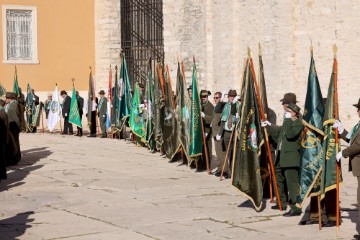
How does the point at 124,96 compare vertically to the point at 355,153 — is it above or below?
above

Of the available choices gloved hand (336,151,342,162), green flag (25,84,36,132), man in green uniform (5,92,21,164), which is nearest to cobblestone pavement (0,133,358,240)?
man in green uniform (5,92,21,164)

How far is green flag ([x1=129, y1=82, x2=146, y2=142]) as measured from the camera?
21.2 m

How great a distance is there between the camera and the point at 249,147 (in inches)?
472

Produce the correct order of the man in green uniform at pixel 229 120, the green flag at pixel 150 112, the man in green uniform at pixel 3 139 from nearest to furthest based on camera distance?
the man in green uniform at pixel 3 139, the man in green uniform at pixel 229 120, the green flag at pixel 150 112

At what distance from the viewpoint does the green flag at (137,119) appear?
21219mm

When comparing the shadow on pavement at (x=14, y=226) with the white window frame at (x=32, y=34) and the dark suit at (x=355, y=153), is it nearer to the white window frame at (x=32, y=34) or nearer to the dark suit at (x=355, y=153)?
the dark suit at (x=355, y=153)

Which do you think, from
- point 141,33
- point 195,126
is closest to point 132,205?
point 195,126

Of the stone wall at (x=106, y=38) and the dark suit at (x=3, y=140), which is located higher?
the stone wall at (x=106, y=38)

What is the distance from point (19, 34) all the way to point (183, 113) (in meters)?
16.1

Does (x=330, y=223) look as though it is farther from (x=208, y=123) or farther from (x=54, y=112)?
(x=54, y=112)

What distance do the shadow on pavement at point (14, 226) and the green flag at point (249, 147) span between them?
315cm

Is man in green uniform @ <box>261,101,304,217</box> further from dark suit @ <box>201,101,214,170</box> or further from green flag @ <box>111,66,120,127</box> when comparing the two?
green flag @ <box>111,66,120,127</box>

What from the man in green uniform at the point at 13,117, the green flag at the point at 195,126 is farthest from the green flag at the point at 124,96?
the green flag at the point at 195,126

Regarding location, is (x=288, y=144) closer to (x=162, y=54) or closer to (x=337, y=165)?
(x=337, y=165)
